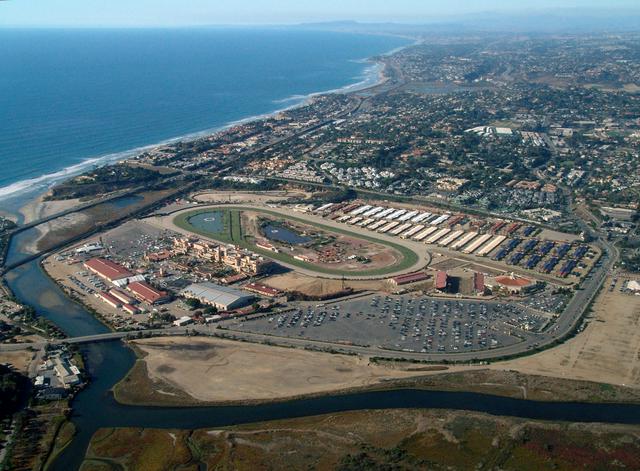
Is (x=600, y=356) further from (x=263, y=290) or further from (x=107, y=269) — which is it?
(x=107, y=269)

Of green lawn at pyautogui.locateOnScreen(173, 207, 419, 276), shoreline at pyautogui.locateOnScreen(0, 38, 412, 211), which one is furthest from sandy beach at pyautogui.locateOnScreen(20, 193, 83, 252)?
green lawn at pyautogui.locateOnScreen(173, 207, 419, 276)

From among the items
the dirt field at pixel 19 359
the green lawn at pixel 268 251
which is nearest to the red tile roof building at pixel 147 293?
the dirt field at pixel 19 359

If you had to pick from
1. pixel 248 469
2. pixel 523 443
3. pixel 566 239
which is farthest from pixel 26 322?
pixel 566 239

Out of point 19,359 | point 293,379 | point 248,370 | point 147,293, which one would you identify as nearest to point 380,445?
point 293,379

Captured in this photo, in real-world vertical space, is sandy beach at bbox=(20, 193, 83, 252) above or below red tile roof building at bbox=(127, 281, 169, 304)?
below

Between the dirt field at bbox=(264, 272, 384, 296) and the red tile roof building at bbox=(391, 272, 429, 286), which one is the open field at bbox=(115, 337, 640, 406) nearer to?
the dirt field at bbox=(264, 272, 384, 296)

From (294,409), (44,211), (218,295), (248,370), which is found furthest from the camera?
(44,211)
